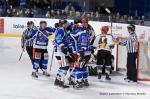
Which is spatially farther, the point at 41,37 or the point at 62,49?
the point at 41,37

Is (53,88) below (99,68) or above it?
below

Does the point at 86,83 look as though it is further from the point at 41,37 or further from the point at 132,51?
the point at 41,37

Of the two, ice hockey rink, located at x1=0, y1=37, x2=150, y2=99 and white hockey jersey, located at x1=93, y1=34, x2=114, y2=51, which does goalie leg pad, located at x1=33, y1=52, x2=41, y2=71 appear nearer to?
ice hockey rink, located at x1=0, y1=37, x2=150, y2=99

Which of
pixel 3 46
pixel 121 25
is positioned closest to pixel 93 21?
pixel 121 25

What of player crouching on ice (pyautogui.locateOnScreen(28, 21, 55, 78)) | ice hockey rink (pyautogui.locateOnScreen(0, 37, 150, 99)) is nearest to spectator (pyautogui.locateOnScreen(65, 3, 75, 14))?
ice hockey rink (pyautogui.locateOnScreen(0, 37, 150, 99))

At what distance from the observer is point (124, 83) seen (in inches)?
309

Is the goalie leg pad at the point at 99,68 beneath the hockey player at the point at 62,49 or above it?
beneath

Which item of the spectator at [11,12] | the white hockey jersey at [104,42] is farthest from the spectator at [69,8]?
the white hockey jersey at [104,42]

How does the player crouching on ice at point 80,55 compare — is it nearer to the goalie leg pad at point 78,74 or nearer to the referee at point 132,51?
the goalie leg pad at point 78,74

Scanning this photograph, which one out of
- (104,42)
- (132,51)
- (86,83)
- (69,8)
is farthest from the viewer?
(69,8)

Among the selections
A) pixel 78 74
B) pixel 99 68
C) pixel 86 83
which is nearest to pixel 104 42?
pixel 99 68

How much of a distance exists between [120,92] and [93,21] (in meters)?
6.16

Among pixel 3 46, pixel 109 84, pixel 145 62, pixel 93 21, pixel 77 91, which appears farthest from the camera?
pixel 93 21

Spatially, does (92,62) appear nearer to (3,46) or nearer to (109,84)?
(109,84)
